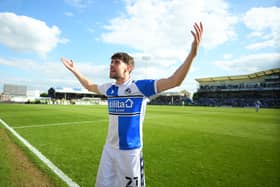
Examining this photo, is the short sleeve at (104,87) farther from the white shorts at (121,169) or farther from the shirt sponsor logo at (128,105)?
the white shorts at (121,169)

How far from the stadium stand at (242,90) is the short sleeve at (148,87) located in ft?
230

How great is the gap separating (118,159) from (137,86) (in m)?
0.96

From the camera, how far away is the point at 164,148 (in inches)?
270

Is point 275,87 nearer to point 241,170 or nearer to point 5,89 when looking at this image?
point 241,170

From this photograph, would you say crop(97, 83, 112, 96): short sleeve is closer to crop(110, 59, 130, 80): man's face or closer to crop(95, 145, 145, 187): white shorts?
crop(110, 59, 130, 80): man's face

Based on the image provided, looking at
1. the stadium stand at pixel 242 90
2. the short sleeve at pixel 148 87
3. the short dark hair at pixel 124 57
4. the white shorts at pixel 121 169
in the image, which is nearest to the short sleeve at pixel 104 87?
the short dark hair at pixel 124 57

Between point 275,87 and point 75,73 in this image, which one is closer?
point 75,73

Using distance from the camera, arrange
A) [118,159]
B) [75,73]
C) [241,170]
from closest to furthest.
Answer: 1. [118,159]
2. [75,73]
3. [241,170]

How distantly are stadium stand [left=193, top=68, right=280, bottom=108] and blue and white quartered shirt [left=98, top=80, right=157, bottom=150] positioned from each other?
70223 mm

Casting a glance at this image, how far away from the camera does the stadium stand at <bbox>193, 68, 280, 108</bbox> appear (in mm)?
67562

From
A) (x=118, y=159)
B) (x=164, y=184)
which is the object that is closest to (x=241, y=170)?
(x=164, y=184)

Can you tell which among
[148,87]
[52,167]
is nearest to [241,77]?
[52,167]

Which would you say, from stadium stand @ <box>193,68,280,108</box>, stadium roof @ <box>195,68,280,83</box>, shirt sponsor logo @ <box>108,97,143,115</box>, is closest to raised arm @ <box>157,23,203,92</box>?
shirt sponsor logo @ <box>108,97,143,115</box>

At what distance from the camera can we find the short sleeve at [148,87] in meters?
2.45
